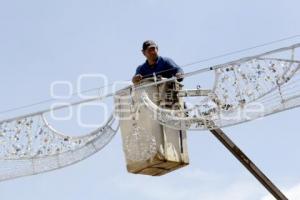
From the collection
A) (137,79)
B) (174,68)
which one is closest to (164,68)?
(174,68)

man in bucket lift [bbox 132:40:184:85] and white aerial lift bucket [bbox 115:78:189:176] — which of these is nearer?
white aerial lift bucket [bbox 115:78:189:176]

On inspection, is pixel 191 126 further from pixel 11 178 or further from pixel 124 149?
pixel 11 178

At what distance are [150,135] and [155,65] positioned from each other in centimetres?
48

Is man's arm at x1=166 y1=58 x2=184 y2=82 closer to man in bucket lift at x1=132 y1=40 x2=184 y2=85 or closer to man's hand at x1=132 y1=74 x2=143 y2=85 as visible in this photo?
man in bucket lift at x1=132 y1=40 x2=184 y2=85

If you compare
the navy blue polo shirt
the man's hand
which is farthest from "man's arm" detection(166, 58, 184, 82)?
the man's hand

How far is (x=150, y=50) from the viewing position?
3.94 metres

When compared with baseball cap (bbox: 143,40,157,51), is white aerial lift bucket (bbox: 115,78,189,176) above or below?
below

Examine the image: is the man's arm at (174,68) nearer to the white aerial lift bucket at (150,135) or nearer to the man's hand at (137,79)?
the white aerial lift bucket at (150,135)

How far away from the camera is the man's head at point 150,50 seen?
12.9ft

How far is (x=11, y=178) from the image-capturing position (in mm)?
4160

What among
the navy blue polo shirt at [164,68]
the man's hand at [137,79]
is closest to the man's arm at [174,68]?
the navy blue polo shirt at [164,68]

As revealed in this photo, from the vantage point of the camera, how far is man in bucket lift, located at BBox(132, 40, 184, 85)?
3939mm

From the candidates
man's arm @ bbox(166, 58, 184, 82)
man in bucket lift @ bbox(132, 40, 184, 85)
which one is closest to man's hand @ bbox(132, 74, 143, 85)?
man in bucket lift @ bbox(132, 40, 184, 85)

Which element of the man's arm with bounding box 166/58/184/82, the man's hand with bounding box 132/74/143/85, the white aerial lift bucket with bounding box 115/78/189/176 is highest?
the man's arm with bounding box 166/58/184/82
